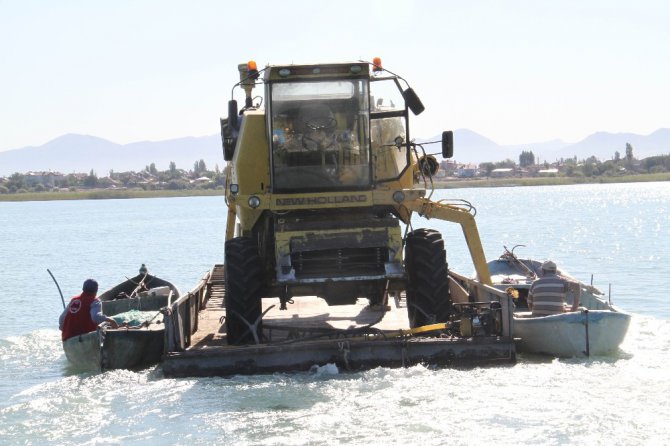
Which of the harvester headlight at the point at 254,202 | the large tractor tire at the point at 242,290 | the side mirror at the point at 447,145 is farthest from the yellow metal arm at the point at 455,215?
the large tractor tire at the point at 242,290

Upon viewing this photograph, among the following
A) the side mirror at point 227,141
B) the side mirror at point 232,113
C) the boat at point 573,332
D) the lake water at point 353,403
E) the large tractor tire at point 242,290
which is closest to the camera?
the lake water at point 353,403

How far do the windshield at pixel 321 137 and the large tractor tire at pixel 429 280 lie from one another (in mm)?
1195

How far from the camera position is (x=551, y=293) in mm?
15008

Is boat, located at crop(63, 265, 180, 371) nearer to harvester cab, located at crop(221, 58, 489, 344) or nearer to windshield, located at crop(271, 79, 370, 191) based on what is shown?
harvester cab, located at crop(221, 58, 489, 344)

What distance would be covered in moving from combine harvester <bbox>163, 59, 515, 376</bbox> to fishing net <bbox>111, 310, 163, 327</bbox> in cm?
68

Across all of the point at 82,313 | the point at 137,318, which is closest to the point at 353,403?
the point at 82,313

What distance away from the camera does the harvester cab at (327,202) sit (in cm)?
1452

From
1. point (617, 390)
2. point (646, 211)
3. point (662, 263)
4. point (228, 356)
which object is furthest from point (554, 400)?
point (646, 211)

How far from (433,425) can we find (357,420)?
799 millimetres

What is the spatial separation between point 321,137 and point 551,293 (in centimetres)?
375

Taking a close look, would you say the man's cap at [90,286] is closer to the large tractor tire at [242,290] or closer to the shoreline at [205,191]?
the large tractor tire at [242,290]

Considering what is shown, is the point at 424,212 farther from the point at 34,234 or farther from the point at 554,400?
the point at 34,234

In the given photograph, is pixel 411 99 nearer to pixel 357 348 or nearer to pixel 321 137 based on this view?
pixel 321 137

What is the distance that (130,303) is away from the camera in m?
18.3
